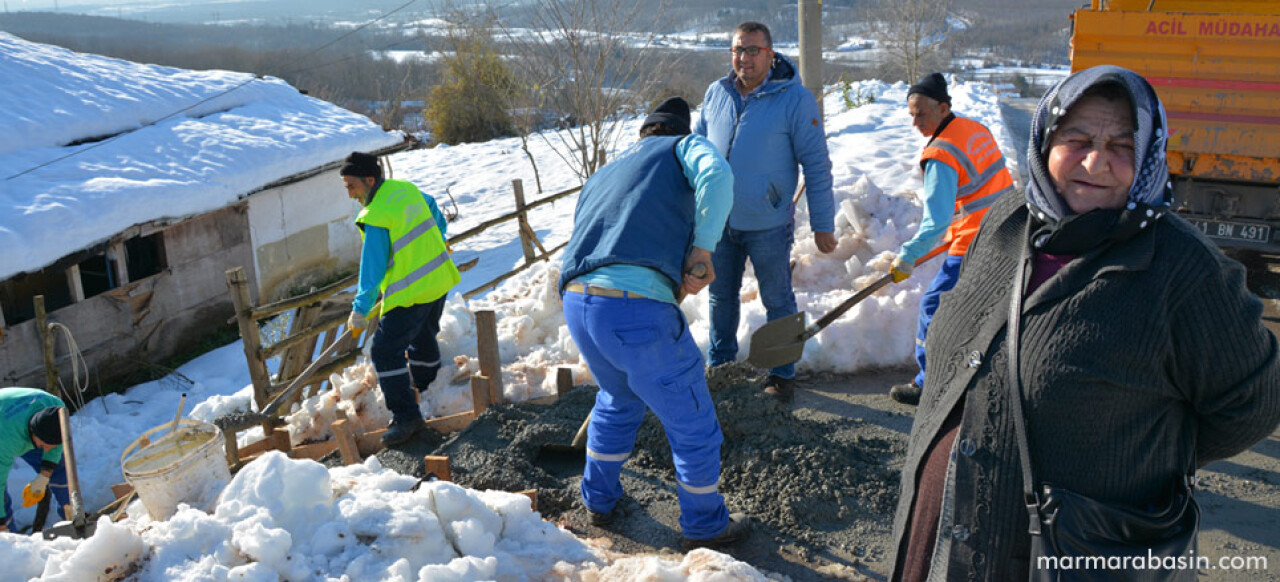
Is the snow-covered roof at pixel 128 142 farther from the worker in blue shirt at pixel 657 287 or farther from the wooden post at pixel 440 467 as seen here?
the worker in blue shirt at pixel 657 287

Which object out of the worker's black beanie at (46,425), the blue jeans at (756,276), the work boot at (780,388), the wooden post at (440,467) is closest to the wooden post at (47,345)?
the worker's black beanie at (46,425)

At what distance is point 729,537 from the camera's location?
3355mm

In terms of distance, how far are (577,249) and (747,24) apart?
1904 millimetres

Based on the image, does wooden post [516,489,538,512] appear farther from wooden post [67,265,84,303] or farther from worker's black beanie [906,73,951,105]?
wooden post [67,265,84,303]

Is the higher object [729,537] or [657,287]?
[657,287]

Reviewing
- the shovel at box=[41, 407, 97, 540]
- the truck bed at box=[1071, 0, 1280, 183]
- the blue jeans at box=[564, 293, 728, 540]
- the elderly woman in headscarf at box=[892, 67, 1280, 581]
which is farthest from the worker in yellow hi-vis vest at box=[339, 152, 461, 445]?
the truck bed at box=[1071, 0, 1280, 183]

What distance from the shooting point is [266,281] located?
12961mm

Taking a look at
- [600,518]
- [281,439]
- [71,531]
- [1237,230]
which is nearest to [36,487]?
[281,439]

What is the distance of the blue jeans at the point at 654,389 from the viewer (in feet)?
9.97

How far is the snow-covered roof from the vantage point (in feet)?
31.9

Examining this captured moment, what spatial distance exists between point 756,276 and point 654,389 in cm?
176

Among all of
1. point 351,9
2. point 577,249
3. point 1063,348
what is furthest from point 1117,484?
point 351,9

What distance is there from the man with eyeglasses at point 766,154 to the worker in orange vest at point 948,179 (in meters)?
0.52

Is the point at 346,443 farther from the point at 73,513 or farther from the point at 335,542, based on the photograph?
the point at 335,542
